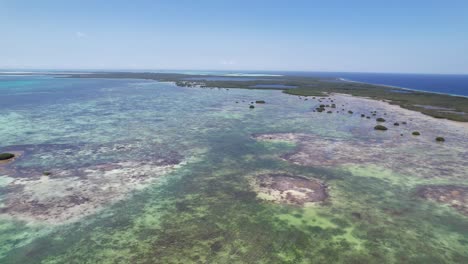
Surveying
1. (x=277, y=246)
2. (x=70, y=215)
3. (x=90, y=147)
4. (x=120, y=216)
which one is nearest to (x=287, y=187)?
(x=277, y=246)

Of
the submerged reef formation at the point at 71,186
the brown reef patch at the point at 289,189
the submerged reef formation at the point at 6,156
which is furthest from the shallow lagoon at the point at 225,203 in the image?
the submerged reef formation at the point at 6,156

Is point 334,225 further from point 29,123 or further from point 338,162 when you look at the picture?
point 29,123

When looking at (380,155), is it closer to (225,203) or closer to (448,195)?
(448,195)

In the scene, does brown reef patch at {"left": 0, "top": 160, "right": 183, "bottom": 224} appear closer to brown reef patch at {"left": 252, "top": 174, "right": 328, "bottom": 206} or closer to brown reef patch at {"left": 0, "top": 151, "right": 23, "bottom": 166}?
brown reef patch at {"left": 0, "top": 151, "right": 23, "bottom": 166}

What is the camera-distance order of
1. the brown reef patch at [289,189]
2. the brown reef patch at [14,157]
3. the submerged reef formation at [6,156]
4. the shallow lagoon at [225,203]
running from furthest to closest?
the submerged reef formation at [6,156], the brown reef patch at [14,157], the brown reef patch at [289,189], the shallow lagoon at [225,203]

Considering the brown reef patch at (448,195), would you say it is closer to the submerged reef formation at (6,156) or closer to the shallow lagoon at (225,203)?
A: the shallow lagoon at (225,203)

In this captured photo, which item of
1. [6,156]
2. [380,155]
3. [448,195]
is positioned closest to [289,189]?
[448,195]

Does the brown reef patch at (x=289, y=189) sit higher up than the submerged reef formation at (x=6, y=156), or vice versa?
the submerged reef formation at (x=6, y=156)
